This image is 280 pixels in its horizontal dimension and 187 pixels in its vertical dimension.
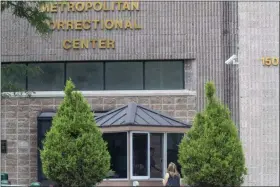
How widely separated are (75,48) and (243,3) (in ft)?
20.2

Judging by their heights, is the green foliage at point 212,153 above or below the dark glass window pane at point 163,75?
below

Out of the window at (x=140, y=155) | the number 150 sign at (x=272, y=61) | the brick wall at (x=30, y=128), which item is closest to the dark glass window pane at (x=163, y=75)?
the brick wall at (x=30, y=128)

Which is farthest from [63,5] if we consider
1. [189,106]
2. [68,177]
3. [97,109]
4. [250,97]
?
[68,177]

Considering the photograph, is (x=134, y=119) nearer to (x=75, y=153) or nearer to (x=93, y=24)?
(x=75, y=153)

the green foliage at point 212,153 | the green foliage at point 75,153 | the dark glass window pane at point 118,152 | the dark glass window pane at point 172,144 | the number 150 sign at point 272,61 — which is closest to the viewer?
the number 150 sign at point 272,61

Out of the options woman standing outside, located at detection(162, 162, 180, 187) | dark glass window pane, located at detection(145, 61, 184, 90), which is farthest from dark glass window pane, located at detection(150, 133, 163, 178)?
dark glass window pane, located at detection(145, 61, 184, 90)

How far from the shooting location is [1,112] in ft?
98.4

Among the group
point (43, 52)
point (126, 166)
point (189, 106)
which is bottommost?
point (126, 166)

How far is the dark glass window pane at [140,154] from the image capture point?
999 inches

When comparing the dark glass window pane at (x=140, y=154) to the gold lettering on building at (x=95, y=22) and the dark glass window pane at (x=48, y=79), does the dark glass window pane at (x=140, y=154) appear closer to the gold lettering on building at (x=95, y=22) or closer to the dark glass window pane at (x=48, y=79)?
the gold lettering on building at (x=95, y=22)

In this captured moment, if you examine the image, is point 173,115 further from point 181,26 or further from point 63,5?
point 63,5

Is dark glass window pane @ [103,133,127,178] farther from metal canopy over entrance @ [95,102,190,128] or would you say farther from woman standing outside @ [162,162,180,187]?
woman standing outside @ [162,162,180,187]

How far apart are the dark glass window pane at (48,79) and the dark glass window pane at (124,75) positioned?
176cm

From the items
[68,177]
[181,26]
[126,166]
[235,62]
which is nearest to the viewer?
[68,177]
